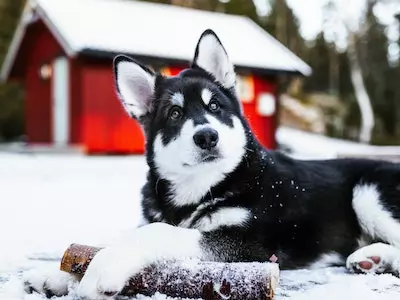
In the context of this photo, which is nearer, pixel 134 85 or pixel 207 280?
pixel 207 280

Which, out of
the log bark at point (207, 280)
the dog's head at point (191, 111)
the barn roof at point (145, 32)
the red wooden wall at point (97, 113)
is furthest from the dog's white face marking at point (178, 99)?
the barn roof at point (145, 32)

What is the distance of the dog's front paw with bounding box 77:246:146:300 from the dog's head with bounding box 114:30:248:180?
0.79 metres

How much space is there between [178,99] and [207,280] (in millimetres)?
1164

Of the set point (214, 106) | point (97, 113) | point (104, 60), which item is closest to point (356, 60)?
point (104, 60)

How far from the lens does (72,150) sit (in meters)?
15.5

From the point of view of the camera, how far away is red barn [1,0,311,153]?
1555cm

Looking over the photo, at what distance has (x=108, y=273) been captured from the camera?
2.16 metres

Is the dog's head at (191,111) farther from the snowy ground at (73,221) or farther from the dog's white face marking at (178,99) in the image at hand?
the snowy ground at (73,221)

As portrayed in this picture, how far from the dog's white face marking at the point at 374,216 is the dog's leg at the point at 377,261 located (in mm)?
270

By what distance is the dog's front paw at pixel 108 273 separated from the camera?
2150 mm

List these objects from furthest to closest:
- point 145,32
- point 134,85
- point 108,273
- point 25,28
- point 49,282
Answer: point 25,28, point 145,32, point 134,85, point 49,282, point 108,273

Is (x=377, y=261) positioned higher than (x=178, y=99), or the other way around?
(x=178, y=99)

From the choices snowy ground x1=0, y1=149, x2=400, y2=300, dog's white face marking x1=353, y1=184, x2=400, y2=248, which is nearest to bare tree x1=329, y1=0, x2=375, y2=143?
snowy ground x1=0, y1=149, x2=400, y2=300

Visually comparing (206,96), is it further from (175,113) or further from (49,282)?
(49,282)
